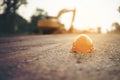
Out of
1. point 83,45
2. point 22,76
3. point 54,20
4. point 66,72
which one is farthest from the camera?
point 54,20

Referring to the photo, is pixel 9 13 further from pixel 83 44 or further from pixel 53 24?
pixel 83 44

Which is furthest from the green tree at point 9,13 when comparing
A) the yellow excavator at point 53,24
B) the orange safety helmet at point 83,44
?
the orange safety helmet at point 83,44

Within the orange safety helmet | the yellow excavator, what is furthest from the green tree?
the orange safety helmet

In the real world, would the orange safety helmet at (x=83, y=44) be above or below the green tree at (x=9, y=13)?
below

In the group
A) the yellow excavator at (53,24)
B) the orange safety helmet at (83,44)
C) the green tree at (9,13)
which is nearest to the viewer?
the orange safety helmet at (83,44)

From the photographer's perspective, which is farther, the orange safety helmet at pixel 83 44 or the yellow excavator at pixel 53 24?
the yellow excavator at pixel 53 24

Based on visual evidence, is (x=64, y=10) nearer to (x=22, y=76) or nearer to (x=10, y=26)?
(x=10, y=26)

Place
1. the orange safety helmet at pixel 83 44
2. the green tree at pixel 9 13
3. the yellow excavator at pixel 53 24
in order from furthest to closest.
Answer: the green tree at pixel 9 13 → the yellow excavator at pixel 53 24 → the orange safety helmet at pixel 83 44

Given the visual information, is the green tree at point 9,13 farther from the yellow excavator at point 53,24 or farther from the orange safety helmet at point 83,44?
the orange safety helmet at point 83,44

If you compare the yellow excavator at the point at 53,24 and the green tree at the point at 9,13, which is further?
the green tree at the point at 9,13

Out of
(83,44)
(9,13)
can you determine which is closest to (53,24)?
(9,13)

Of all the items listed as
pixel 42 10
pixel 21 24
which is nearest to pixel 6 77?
pixel 21 24
